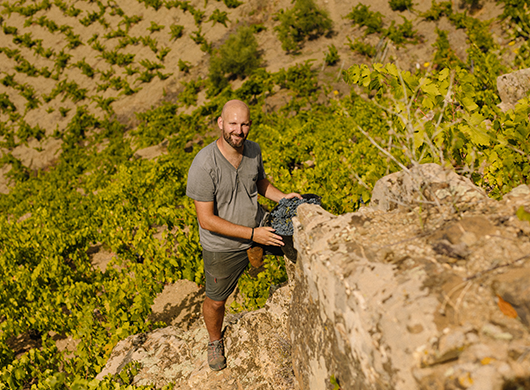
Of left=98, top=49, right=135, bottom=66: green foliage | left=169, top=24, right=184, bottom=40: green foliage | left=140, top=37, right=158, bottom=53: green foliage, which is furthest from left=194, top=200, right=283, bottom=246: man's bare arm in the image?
left=169, top=24, right=184, bottom=40: green foliage

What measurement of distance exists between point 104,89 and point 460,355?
1536 cm

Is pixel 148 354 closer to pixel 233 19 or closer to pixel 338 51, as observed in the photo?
pixel 338 51

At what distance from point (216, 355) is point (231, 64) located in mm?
11396

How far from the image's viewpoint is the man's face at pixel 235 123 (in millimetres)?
2719

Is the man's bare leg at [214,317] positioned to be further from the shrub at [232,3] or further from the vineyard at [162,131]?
the shrub at [232,3]

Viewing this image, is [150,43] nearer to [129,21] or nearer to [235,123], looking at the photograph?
[129,21]

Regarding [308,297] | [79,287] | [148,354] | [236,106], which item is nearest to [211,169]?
[236,106]

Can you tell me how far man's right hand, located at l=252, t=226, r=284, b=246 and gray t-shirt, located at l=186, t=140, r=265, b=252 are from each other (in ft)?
0.95

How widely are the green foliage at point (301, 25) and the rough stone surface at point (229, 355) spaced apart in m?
12.1

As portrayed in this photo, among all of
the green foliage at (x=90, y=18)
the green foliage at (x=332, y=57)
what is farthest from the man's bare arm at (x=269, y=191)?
the green foliage at (x=90, y=18)

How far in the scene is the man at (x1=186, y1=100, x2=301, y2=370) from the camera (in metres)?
2.75

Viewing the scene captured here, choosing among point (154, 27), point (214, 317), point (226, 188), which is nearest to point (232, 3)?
point (154, 27)

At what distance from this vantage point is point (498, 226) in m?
1.57

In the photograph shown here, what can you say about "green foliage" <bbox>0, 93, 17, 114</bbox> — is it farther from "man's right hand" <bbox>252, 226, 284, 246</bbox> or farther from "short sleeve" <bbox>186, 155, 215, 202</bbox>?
"man's right hand" <bbox>252, 226, 284, 246</bbox>
